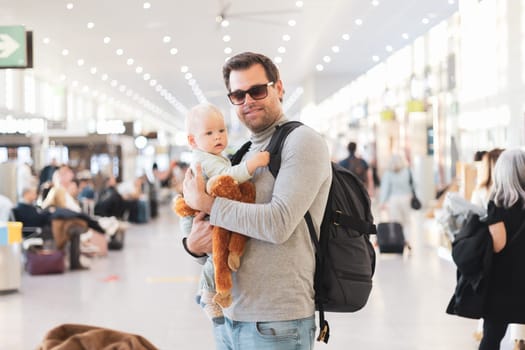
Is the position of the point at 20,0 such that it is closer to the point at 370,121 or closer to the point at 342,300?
the point at 342,300

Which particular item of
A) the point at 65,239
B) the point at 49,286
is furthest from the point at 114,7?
the point at 49,286

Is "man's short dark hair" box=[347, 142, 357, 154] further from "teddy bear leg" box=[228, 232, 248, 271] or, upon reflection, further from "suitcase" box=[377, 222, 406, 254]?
"teddy bear leg" box=[228, 232, 248, 271]

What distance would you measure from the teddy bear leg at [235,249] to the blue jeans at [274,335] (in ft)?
0.67

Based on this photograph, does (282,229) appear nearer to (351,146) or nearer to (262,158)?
(262,158)

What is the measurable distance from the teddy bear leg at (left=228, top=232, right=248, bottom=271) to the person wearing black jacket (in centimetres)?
272

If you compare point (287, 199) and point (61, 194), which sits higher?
point (287, 199)

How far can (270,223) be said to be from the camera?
8.23ft

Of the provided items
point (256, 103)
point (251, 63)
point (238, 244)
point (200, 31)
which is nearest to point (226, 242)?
point (238, 244)

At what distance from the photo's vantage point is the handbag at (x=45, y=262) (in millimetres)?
11789

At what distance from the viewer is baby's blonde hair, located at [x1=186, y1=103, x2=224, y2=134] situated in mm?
2949

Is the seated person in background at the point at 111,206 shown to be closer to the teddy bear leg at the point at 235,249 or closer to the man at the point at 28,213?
the man at the point at 28,213

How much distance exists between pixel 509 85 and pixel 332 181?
32.1 feet

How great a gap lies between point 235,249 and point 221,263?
0.07 metres

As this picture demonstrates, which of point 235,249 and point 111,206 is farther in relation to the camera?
point 111,206
